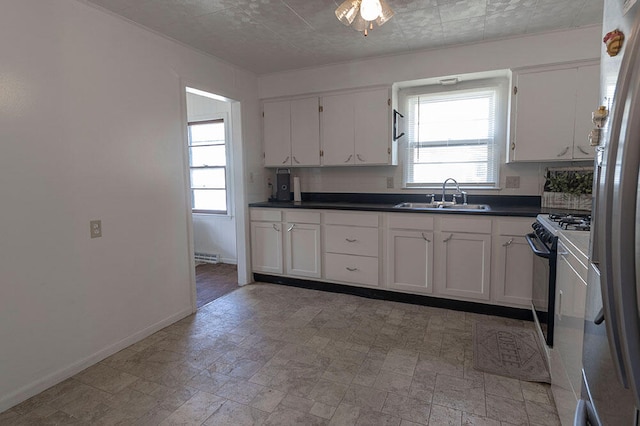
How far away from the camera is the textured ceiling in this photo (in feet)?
7.80

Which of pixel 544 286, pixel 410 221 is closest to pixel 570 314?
pixel 544 286

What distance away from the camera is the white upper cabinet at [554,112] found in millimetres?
2830

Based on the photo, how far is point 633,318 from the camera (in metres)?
0.61

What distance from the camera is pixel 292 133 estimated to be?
3.95 meters

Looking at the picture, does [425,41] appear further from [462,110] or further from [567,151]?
[567,151]

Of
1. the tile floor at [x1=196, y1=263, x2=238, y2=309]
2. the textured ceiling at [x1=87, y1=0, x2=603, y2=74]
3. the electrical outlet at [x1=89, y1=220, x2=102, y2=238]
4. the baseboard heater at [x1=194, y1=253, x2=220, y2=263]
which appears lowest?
the tile floor at [x1=196, y1=263, x2=238, y2=309]

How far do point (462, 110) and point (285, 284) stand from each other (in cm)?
262

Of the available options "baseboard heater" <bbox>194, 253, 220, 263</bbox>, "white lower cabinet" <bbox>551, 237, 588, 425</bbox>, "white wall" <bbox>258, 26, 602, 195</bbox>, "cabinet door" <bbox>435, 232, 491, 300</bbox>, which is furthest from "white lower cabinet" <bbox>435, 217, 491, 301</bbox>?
"baseboard heater" <bbox>194, 253, 220, 263</bbox>

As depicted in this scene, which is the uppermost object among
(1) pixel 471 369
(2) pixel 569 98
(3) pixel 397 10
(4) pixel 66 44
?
(3) pixel 397 10

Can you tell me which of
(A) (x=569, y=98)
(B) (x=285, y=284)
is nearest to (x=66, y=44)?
(B) (x=285, y=284)

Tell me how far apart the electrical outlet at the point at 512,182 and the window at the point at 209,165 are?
3.44m

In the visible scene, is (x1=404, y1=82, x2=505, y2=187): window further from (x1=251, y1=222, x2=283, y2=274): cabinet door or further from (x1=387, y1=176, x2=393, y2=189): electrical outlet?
(x1=251, y1=222, x2=283, y2=274): cabinet door

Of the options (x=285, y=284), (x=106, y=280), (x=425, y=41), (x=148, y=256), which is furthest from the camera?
(x=285, y=284)

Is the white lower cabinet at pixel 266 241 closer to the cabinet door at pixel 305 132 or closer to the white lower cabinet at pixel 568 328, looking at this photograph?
the cabinet door at pixel 305 132
